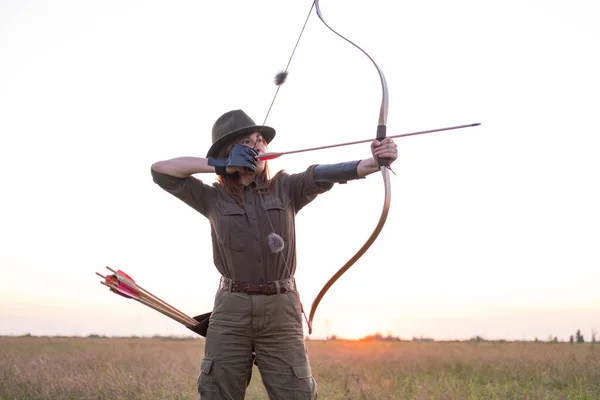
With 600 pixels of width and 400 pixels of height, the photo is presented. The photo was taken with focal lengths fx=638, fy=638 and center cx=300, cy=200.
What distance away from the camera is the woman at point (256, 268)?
3598 millimetres

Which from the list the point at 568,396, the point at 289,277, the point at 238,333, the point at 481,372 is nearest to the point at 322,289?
the point at 289,277

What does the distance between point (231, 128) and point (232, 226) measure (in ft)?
2.14

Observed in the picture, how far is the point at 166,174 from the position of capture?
156 inches

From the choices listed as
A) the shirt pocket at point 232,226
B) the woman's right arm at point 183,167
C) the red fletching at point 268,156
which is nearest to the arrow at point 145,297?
the shirt pocket at point 232,226

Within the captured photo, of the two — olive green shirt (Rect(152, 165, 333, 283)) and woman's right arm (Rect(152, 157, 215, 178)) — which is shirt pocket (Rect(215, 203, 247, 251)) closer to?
olive green shirt (Rect(152, 165, 333, 283))

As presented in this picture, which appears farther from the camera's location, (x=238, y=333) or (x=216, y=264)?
(x=216, y=264)

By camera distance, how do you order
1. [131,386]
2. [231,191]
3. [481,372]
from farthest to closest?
[481,372] < [131,386] < [231,191]

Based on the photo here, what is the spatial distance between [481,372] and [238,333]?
209 inches

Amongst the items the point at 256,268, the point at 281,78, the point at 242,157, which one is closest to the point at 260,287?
the point at 256,268

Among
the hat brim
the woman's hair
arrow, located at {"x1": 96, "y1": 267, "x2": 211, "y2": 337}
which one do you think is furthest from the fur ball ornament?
arrow, located at {"x1": 96, "y1": 267, "x2": 211, "y2": 337}

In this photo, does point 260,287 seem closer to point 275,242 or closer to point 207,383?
point 275,242

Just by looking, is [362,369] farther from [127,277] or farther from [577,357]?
[127,277]

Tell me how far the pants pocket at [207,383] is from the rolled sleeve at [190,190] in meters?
0.95

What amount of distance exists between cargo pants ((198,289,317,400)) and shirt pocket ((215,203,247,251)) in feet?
0.96
